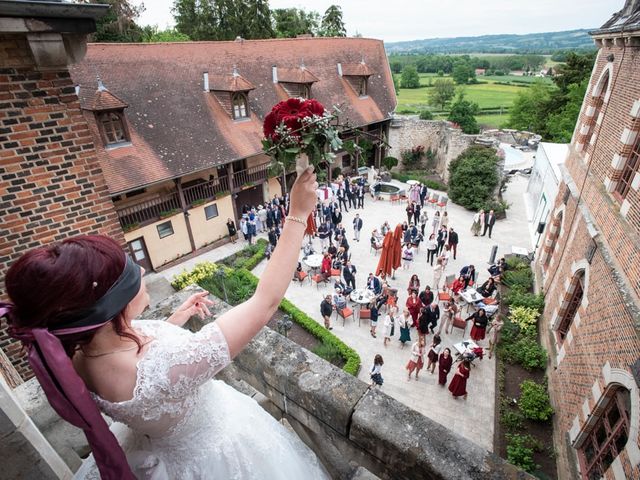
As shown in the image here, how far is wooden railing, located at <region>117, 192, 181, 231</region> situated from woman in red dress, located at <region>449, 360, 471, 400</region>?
1278 centimetres

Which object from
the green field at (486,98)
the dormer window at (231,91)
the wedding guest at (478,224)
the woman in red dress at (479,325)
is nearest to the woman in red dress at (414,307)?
the woman in red dress at (479,325)

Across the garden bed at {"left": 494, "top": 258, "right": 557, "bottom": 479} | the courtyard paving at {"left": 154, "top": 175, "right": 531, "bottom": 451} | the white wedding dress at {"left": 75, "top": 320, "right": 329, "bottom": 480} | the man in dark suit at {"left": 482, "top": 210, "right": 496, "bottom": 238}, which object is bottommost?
the courtyard paving at {"left": 154, "top": 175, "right": 531, "bottom": 451}

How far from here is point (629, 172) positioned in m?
7.04

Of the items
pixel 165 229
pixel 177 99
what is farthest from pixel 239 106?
pixel 165 229

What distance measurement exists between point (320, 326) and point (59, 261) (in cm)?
1088

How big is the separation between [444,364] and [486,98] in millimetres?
89079

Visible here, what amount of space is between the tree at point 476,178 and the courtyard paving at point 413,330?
31.5 inches

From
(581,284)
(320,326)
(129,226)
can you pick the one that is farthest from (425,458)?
(129,226)

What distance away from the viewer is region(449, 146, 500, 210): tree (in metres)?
20.2

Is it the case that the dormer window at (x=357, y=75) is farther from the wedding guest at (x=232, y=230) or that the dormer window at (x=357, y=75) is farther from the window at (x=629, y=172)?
the window at (x=629, y=172)

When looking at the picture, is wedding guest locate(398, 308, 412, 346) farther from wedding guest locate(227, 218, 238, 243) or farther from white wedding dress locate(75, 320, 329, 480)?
wedding guest locate(227, 218, 238, 243)

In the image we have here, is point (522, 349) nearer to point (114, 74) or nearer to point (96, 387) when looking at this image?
point (96, 387)

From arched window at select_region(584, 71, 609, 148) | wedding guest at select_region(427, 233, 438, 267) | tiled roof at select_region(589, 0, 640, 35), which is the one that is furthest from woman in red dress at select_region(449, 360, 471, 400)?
tiled roof at select_region(589, 0, 640, 35)

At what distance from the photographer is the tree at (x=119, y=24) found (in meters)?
24.4
